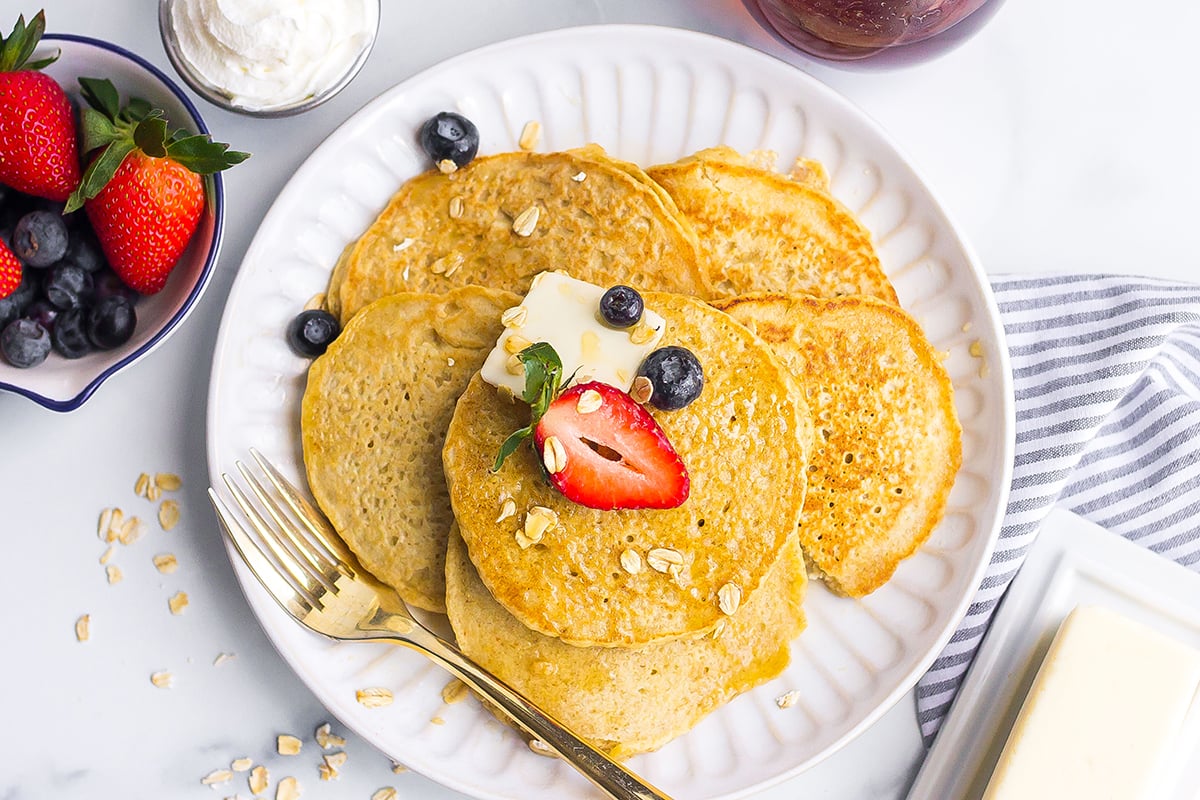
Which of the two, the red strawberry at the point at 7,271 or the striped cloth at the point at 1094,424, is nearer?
the red strawberry at the point at 7,271

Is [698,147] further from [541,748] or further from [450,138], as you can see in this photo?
[541,748]

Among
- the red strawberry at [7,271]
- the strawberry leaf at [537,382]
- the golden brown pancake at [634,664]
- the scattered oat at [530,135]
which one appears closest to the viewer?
the strawberry leaf at [537,382]

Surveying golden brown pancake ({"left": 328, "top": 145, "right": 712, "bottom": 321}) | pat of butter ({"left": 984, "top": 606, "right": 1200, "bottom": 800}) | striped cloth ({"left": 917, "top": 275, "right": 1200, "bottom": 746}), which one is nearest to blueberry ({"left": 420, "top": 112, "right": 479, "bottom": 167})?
golden brown pancake ({"left": 328, "top": 145, "right": 712, "bottom": 321})

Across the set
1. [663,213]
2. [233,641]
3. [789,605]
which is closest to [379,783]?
[233,641]

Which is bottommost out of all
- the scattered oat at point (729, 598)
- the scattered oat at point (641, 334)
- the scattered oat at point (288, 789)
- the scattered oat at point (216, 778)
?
the scattered oat at point (288, 789)

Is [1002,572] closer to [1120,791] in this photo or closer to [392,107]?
[1120,791]

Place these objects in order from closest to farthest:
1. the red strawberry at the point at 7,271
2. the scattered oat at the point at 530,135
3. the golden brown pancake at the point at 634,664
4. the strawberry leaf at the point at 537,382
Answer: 1. the strawberry leaf at the point at 537,382
2. the red strawberry at the point at 7,271
3. the golden brown pancake at the point at 634,664
4. the scattered oat at the point at 530,135

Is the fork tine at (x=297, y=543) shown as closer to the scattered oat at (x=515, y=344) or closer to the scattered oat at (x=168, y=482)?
the scattered oat at (x=168, y=482)

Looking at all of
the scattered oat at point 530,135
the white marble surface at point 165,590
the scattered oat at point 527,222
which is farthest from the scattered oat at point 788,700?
the scattered oat at point 530,135
